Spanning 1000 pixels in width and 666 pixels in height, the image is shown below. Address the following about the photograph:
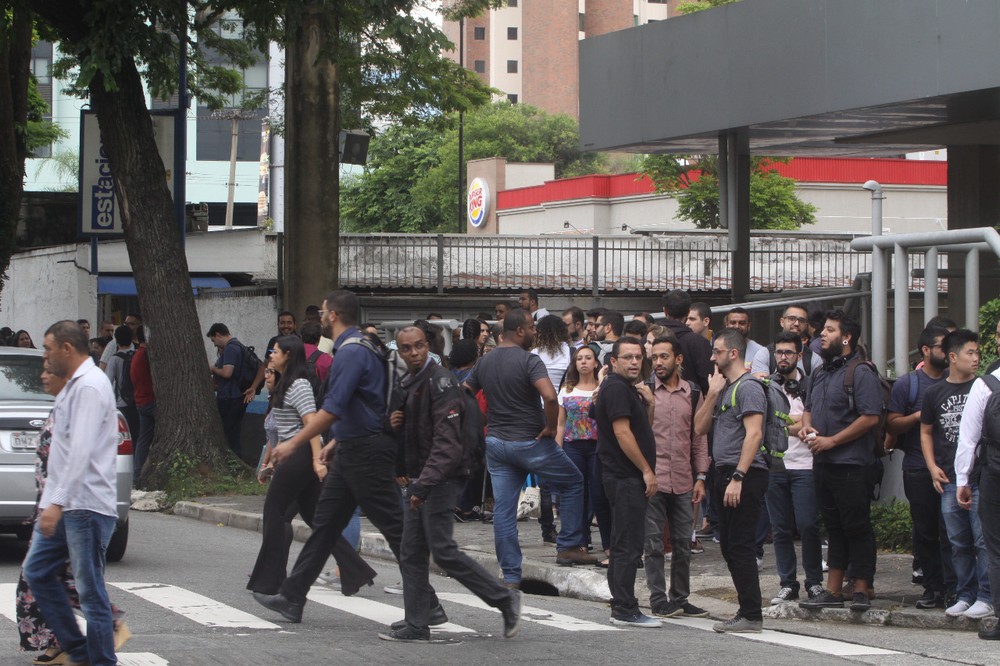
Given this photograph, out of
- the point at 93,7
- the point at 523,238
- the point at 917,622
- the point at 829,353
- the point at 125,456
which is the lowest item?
the point at 917,622

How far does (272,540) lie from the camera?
9.23m

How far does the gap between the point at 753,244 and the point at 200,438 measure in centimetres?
1546

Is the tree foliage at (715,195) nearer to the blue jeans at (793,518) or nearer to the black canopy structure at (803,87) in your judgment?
the black canopy structure at (803,87)

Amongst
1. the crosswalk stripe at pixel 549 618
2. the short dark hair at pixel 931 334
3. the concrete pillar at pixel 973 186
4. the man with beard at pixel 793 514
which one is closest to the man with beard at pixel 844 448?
the man with beard at pixel 793 514

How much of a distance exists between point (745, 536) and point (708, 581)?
1900mm

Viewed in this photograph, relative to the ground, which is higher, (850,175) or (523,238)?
(850,175)

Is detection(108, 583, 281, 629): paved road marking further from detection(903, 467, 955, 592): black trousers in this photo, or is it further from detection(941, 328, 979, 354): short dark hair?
detection(941, 328, 979, 354): short dark hair

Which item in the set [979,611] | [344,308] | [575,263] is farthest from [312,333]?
[575,263]

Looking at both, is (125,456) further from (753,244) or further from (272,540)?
(753,244)

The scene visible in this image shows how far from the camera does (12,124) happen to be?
24.8 metres

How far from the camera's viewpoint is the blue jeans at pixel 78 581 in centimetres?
680

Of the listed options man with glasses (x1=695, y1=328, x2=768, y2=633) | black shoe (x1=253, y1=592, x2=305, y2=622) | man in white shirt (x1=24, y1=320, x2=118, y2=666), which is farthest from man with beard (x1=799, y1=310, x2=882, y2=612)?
man in white shirt (x1=24, y1=320, x2=118, y2=666)

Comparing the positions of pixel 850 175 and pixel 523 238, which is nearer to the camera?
pixel 523 238

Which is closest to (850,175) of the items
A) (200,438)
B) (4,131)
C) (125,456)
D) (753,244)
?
(753,244)
